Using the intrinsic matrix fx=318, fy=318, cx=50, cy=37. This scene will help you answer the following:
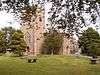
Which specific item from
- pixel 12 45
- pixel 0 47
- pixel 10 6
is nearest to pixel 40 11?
pixel 10 6

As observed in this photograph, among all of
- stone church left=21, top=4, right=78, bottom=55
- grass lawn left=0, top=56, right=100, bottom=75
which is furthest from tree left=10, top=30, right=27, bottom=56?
grass lawn left=0, top=56, right=100, bottom=75

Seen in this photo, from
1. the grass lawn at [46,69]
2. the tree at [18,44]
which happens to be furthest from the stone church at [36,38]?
the grass lawn at [46,69]

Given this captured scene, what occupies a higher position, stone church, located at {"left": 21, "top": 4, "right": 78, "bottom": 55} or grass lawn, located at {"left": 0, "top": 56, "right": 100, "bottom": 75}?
stone church, located at {"left": 21, "top": 4, "right": 78, "bottom": 55}

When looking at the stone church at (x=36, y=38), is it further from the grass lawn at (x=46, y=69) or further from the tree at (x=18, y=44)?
the grass lawn at (x=46, y=69)

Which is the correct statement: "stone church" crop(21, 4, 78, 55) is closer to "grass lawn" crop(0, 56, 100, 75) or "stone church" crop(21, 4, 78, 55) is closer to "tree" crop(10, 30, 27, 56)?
"tree" crop(10, 30, 27, 56)

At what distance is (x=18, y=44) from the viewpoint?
256ft

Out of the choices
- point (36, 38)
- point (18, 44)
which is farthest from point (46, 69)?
point (18, 44)

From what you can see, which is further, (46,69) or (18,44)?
(18,44)

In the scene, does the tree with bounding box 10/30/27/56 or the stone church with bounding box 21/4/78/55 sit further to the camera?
the tree with bounding box 10/30/27/56

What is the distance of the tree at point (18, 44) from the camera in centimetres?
7694

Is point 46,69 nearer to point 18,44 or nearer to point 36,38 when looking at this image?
point 36,38

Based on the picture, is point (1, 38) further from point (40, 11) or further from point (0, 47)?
point (40, 11)

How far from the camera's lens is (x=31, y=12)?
17594 mm

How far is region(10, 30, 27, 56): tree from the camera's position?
252 ft
